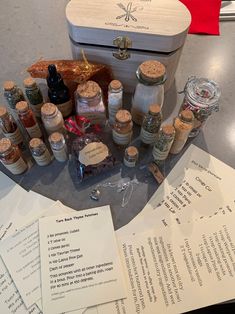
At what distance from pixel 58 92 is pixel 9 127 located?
117 mm

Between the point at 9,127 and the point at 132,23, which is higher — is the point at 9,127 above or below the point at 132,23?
below

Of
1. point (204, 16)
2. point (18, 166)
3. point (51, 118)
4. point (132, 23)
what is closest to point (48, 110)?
point (51, 118)

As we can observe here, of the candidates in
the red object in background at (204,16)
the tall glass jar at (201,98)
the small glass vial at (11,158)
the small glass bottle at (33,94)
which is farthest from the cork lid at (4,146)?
the red object in background at (204,16)

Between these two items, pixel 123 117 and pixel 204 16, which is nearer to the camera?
pixel 123 117

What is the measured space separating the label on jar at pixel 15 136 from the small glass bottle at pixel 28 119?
0.8 inches

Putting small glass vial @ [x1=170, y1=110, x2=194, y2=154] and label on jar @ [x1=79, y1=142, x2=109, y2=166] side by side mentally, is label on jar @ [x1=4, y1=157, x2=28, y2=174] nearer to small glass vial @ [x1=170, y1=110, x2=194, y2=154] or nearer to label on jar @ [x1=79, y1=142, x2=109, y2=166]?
label on jar @ [x1=79, y1=142, x2=109, y2=166]

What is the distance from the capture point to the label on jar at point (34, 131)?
540 millimetres

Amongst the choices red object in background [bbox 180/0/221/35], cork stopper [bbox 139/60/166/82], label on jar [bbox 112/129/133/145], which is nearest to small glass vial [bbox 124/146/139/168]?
label on jar [bbox 112/129/133/145]

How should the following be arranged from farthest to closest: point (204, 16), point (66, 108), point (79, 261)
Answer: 1. point (204, 16)
2. point (66, 108)
3. point (79, 261)

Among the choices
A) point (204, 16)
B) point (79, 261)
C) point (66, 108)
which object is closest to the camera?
point (79, 261)

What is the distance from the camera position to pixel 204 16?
796 mm

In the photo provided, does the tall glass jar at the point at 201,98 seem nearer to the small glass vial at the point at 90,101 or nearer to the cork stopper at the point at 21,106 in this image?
the small glass vial at the point at 90,101

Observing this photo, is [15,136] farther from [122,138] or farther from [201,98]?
[201,98]

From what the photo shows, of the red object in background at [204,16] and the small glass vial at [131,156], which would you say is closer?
the small glass vial at [131,156]
